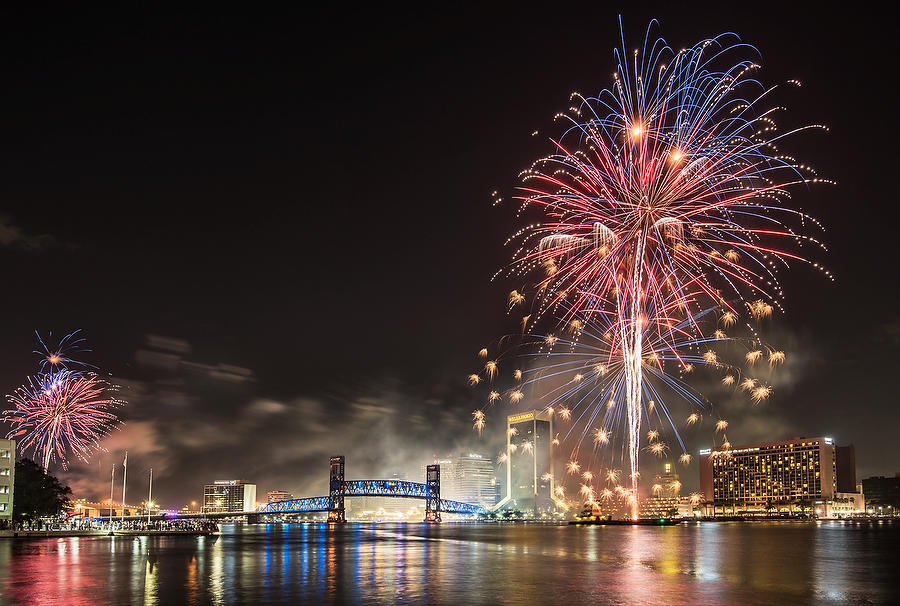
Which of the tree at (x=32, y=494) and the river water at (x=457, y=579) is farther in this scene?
the tree at (x=32, y=494)

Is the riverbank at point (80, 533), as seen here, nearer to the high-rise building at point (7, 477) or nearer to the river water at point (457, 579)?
the high-rise building at point (7, 477)

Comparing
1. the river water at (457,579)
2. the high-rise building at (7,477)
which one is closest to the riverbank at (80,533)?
the high-rise building at (7,477)

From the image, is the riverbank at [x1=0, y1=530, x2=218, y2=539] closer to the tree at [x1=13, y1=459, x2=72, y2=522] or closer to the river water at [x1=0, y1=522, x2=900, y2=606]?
the tree at [x1=13, y1=459, x2=72, y2=522]

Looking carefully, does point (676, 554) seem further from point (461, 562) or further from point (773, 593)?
point (773, 593)

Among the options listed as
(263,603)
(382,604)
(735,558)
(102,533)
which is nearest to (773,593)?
(382,604)

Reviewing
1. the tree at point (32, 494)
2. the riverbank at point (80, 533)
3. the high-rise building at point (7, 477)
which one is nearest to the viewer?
the riverbank at point (80, 533)

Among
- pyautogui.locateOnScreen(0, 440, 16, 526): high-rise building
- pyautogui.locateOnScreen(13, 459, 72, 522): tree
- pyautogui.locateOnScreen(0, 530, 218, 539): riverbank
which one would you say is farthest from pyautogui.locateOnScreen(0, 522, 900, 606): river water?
pyautogui.locateOnScreen(13, 459, 72, 522): tree
